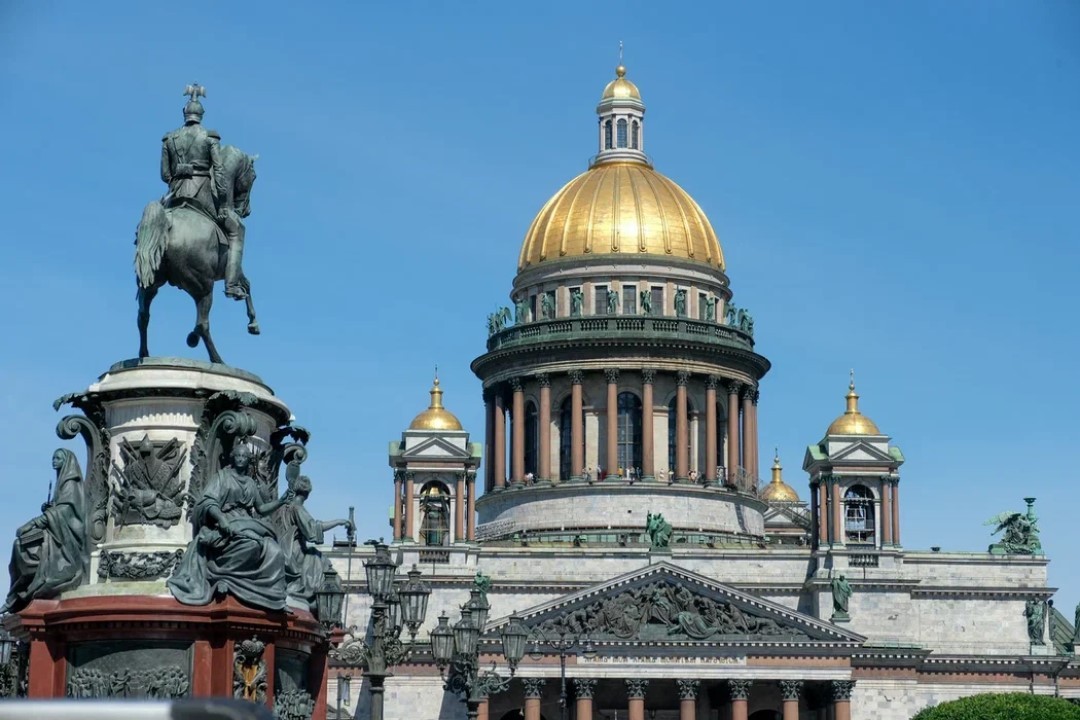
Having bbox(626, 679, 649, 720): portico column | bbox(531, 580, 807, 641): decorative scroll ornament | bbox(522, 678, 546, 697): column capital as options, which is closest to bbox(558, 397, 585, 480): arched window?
bbox(531, 580, 807, 641): decorative scroll ornament

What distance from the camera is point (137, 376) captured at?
75.6 ft

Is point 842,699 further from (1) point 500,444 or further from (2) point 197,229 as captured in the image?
(2) point 197,229

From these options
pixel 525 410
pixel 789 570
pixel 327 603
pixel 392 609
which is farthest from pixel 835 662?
pixel 327 603

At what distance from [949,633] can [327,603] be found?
84194 mm

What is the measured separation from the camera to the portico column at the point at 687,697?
4011 inches

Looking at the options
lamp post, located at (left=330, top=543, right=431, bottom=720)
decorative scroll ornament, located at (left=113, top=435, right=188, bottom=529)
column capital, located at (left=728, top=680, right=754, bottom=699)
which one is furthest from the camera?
column capital, located at (left=728, top=680, right=754, bottom=699)

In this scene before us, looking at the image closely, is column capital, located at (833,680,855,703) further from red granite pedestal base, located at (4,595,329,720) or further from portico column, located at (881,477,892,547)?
red granite pedestal base, located at (4,595,329,720)

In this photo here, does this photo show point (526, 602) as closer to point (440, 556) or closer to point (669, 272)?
point (440, 556)

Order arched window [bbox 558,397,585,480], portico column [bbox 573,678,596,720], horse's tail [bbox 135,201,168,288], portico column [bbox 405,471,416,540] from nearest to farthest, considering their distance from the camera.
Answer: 1. horse's tail [bbox 135,201,168,288]
2. portico column [bbox 573,678,596,720]
3. portico column [bbox 405,471,416,540]
4. arched window [bbox 558,397,585,480]

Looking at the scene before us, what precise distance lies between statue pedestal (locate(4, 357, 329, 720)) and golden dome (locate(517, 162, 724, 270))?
92466mm

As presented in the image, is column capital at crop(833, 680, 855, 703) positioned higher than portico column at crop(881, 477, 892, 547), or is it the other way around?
portico column at crop(881, 477, 892, 547)

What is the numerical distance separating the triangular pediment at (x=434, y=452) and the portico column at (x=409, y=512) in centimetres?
90

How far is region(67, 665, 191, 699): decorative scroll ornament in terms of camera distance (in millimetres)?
21812

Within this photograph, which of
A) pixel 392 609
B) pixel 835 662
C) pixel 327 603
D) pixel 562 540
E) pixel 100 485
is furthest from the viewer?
pixel 562 540
